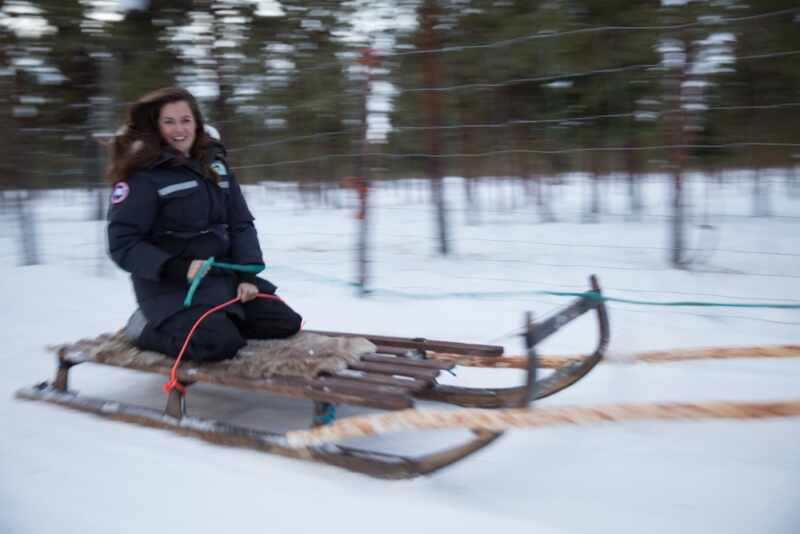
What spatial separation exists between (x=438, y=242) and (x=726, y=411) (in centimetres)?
482

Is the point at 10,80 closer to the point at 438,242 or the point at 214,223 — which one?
the point at 438,242

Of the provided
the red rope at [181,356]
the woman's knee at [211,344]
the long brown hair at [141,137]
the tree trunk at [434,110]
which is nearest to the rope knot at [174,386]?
the red rope at [181,356]

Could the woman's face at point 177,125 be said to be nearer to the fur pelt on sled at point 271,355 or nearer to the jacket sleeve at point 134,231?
the jacket sleeve at point 134,231

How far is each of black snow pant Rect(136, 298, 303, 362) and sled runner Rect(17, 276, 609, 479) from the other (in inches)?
1.8

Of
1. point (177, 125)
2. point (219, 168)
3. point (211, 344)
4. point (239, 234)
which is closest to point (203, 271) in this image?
point (211, 344)

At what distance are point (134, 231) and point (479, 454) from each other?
1620mm

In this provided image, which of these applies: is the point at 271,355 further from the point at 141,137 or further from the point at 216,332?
the point at 141,137

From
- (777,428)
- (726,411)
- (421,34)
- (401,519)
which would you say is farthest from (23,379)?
(421,34)

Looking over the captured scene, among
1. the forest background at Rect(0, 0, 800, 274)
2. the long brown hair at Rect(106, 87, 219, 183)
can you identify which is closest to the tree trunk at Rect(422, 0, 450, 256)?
the forest background at Rect(0, 0, 800, 274)

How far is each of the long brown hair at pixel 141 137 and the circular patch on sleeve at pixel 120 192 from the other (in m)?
0.04

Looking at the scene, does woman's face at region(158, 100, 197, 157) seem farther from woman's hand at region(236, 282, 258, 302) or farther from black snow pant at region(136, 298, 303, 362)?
black snow pant at region(136, 298, 303, 362)

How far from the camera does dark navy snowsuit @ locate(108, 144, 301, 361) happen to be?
99.7 inches

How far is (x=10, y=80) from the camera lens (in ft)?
21.9

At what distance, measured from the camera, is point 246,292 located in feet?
8.88
